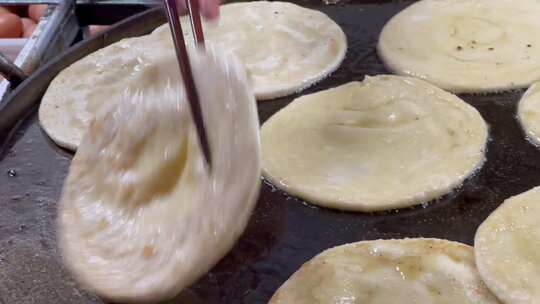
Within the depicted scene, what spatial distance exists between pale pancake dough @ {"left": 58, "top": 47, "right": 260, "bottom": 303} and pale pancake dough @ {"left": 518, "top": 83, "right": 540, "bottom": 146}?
80 cm

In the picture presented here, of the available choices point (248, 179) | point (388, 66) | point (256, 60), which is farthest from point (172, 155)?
point (388, 66)

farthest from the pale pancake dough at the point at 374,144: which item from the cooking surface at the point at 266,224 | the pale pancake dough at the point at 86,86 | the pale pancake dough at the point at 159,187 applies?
the pale pancake dough at the point at 86,86

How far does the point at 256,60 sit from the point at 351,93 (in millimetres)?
362

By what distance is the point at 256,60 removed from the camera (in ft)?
7.00

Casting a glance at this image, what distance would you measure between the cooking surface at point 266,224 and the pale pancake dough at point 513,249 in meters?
0.07

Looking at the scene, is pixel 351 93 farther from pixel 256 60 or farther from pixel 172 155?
pixel 172 155

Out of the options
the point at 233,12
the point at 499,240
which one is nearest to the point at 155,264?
the point at 499,240

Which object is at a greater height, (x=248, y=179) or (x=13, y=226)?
(x=248, y=179)

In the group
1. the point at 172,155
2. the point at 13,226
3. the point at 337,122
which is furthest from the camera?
the point at 337,122

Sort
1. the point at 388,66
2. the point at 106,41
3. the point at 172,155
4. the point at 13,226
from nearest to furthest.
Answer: the point at 172,155
the point at 13,226
the point at 388,66
the point at 106,41

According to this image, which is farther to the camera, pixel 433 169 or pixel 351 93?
pixel 351 93

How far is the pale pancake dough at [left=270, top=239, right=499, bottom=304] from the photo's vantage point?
53.6 inches

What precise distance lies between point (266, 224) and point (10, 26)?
172 cm

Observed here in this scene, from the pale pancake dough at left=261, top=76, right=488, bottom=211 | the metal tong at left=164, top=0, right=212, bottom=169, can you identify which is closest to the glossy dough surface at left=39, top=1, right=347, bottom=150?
the pale pancake dough at left=261, top=76, right=488, bottom=211
